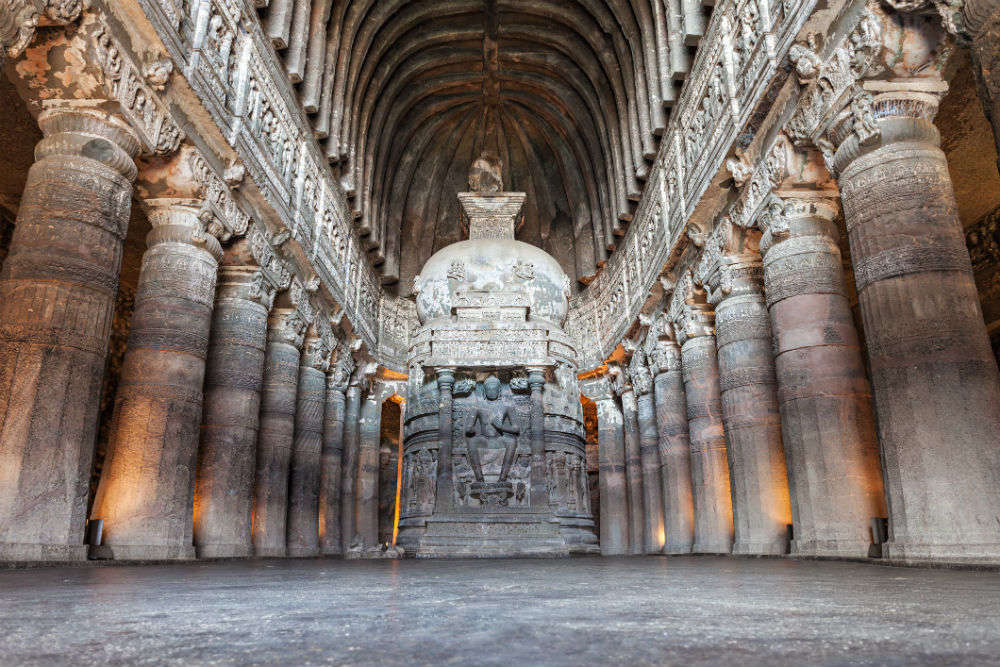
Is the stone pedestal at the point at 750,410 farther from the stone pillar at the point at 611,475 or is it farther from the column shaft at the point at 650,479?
the stone pillar at the point at 611,475

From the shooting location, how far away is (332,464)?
646 inches

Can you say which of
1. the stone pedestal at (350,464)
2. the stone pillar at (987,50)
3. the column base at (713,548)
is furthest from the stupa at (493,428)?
the stone pillar at (987,50)

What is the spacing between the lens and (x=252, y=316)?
443 inches

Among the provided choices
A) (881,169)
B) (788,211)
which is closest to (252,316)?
(788,211)

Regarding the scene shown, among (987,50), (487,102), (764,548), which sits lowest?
(764,548)

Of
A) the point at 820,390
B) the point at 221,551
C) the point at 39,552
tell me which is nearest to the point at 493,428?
the point at 221,551

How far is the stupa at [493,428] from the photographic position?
11.5m

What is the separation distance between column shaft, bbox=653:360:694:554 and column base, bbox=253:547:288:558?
7.58m

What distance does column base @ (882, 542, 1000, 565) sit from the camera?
530 centimetres

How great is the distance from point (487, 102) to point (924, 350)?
67.7ft

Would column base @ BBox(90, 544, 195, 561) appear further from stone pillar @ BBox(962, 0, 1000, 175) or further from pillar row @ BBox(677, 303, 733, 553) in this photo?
stone pillar @ BBox(962, 0, 1000, 175)

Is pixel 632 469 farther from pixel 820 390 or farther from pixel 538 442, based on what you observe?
pixel 820 390

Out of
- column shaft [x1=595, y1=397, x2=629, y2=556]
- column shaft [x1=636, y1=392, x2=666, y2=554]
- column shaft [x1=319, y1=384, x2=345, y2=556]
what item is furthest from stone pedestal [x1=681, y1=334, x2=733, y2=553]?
column shaft [x1=319, y1=384, x2=345, y2=556]

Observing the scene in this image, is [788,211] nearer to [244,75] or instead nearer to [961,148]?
[961,148]
